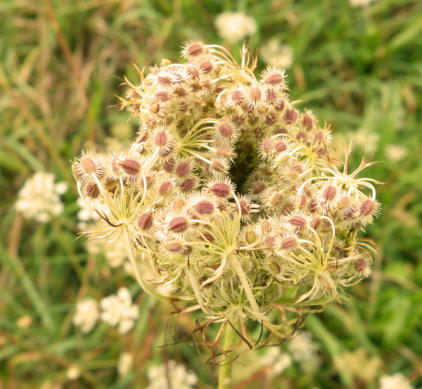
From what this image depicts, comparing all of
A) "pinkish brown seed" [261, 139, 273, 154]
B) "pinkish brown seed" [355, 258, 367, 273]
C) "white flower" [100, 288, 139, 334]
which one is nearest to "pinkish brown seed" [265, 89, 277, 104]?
"pinkish brown seed" [261, 139, 273, 154]

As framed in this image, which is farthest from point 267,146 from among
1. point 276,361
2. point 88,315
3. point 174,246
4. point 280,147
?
point 88,315

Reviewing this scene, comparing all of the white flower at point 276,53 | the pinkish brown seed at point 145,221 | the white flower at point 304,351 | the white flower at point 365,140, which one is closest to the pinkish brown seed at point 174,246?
the pinkish brown seed at point 145,221

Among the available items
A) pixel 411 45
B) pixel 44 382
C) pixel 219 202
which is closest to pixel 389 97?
pixel 411 45

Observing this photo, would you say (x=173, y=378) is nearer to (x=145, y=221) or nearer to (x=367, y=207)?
(x=145, y=221)

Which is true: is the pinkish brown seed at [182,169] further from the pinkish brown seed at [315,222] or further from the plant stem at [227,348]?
the plant stem at [227,348]

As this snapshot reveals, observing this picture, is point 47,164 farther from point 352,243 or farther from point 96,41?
point 352,243
